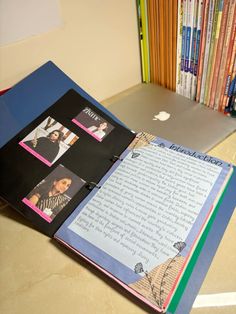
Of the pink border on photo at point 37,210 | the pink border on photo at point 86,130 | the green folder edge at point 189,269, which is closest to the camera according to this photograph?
the green folder edge at point 189,269

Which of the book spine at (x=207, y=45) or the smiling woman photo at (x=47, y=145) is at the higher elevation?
the book spine at (x=207, y=45)

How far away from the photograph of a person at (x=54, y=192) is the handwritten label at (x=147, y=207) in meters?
0.04

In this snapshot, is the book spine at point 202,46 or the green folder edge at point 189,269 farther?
the book spine at point 202,46

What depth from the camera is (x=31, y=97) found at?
2.08 ft

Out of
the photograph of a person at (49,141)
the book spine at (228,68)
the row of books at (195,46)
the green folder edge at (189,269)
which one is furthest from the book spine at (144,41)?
the green folder edge at (189,269)

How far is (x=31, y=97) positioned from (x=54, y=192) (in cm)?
20

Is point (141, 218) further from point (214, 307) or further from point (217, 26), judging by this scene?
point (217, 26)

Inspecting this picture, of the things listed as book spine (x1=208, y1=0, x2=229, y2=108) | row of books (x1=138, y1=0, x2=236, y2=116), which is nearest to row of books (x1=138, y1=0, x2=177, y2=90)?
row of books (x1=138, y1=0, x2=236, y2=116)

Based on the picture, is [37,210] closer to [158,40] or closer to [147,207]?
[147,207]

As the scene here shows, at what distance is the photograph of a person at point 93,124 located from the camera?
65 centimetres

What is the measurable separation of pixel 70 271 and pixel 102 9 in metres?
0.53

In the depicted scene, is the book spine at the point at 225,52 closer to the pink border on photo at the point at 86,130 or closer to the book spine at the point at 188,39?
the book spine at the point at 188,39

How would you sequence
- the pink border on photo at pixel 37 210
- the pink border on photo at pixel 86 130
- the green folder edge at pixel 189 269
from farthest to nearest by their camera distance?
the pink border on photo at pixel 86 130 → the pink border on photo at pixel 37 210 → the green folder edge at pixel 189 269

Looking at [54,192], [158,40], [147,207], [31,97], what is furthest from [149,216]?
[158,40]
